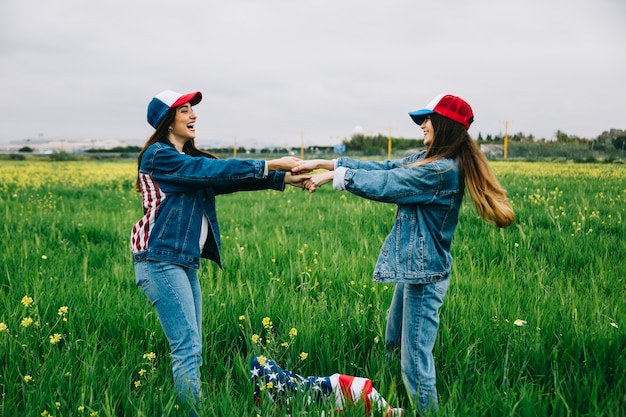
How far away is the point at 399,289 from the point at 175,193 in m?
1.52

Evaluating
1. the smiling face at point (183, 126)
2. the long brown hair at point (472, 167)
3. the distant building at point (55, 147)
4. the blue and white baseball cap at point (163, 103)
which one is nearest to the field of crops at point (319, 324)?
the long brown hair at point (472, 167)

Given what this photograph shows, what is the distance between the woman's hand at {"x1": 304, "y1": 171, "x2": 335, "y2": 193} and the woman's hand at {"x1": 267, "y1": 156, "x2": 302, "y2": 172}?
0.51 feet

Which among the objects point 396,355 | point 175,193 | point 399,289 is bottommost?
point 396,355

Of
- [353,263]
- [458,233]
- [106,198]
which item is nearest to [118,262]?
[353,263]

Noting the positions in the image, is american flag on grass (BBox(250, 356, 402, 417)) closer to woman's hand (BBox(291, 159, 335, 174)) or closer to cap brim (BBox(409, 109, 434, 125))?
woman's hand (BBox(291, 159, 335, 174))

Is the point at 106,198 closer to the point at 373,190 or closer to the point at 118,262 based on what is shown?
the point at 118,262

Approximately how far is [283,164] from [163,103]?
0.88 m

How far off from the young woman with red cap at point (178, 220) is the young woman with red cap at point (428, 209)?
0.80 metres

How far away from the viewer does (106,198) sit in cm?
1216

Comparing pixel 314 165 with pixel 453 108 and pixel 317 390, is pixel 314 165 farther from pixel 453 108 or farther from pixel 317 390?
pixel 317 390

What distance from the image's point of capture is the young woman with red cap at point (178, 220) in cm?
266

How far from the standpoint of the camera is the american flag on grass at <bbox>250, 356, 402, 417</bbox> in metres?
2.42

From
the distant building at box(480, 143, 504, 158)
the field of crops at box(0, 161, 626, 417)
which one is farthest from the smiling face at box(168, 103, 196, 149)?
the distant building at box(480, 143, 504, 158)

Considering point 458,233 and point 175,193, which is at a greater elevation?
point 175,193
